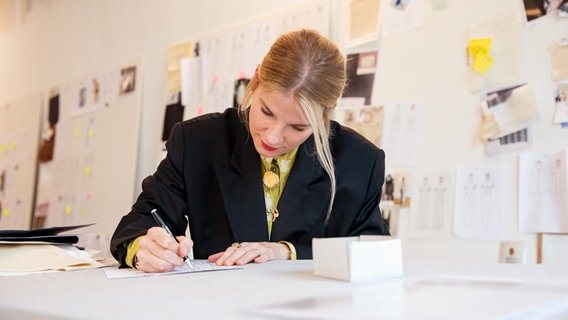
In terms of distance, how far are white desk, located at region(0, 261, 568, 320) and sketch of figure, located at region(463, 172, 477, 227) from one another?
86 centimetres

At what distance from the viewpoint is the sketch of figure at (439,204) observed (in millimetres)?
1842

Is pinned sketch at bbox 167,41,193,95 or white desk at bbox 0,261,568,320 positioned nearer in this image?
white desk at bbox 0,261,568,320

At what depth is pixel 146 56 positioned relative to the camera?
310 centimetres

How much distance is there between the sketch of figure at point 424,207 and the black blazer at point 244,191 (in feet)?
1.63

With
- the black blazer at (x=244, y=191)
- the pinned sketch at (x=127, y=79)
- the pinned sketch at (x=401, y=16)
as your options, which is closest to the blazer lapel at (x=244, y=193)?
the black blazer at (x=244, y=191)

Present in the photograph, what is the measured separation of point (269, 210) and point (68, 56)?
2797 millimetres

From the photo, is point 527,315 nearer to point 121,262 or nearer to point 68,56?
point 121,262

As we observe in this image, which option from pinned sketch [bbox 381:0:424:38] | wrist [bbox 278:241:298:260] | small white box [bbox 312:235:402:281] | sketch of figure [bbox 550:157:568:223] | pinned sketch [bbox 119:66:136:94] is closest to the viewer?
small white box [bbox 312:235:402:281]

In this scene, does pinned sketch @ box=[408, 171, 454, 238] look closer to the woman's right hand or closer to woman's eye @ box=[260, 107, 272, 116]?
woman's eye @ box=[260, 107, 272, 116]

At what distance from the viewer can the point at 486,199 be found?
175 centimetres

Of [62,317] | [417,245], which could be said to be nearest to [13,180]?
[417,245]

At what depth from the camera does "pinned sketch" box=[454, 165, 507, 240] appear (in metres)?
1.71

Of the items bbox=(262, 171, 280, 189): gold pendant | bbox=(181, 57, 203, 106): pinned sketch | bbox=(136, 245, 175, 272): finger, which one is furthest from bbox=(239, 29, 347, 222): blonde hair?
bbox=(181, 57, 203, 106): pinned sketch

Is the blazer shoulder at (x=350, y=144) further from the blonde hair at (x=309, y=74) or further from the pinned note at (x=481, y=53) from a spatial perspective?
the pinned note at (x=481, y=53)
